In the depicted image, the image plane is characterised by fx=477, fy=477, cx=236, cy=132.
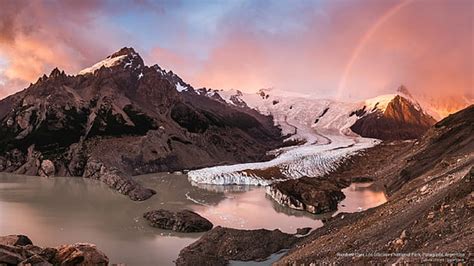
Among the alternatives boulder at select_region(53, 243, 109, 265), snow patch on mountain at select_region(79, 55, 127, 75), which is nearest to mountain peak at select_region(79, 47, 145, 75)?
snow patch on mountain at select_region(79, 55, 127, 75)

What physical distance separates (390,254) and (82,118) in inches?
3742

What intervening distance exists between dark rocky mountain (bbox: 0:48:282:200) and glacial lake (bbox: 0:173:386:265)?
9761mm

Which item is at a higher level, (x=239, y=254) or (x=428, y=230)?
(x=239, y=254)

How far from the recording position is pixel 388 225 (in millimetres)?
22734

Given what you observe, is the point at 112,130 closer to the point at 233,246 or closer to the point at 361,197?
the point at 361,197

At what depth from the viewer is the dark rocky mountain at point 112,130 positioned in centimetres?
9100

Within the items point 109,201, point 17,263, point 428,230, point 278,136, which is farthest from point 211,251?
point 278,136

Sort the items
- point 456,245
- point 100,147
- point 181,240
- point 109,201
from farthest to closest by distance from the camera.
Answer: point 100,147 < point 109,201 < point 181,240 < point 456,245

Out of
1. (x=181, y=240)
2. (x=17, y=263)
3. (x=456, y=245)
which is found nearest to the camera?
(x=456, y=245)

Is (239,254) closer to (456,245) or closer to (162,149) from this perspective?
(456,245)

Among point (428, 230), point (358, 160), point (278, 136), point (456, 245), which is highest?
point (278, 136)

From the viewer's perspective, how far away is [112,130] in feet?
331

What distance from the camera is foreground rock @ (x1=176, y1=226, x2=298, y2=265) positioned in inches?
1185

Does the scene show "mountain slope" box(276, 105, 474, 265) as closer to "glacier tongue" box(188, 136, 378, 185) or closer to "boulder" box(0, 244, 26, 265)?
"boulder" box(0, 244, 26, 265)
